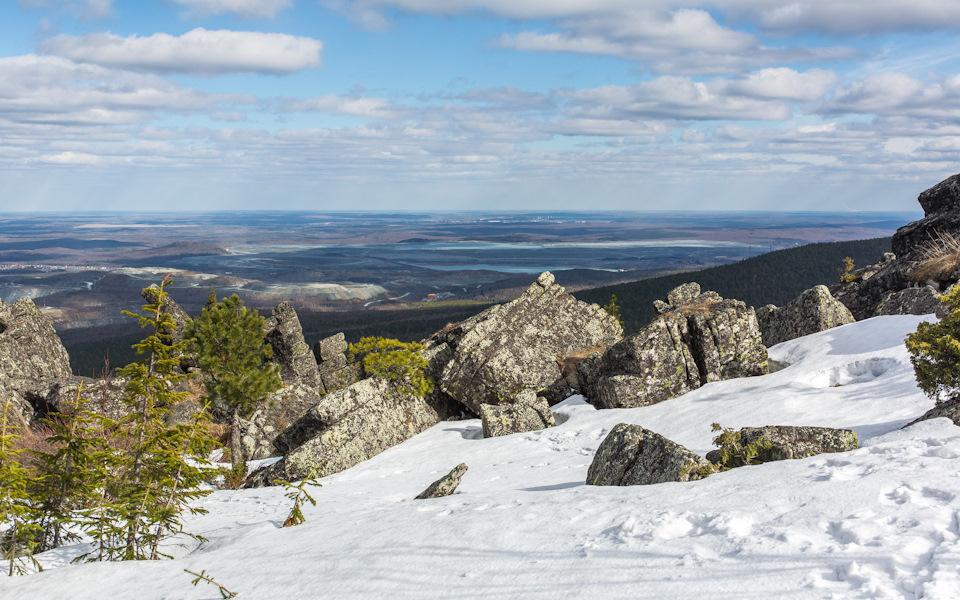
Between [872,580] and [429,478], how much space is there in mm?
13251

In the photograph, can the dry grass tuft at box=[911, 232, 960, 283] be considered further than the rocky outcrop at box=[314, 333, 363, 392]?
No

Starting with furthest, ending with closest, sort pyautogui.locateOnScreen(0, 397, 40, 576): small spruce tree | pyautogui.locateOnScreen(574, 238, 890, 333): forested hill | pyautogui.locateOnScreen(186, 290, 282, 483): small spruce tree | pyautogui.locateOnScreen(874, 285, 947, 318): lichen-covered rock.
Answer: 1. pyautogui.locateOnScreen(574, 238, 890, 333): forested hill
2. pyautogui.locateOnScreen(186, 290, 282, 483): small spruce tree
3. pyautogui.locateOnScreen(874, 285, 947, 318): lichen-covered rock
4. pyautogui.locateOnScreen(0, 397, 40, 576): small spruce tree

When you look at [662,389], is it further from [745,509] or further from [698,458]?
[745,509]

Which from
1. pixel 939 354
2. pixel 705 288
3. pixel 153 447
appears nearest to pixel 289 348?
pixel 153 447

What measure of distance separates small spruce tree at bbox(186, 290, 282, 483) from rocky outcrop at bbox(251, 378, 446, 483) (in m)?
4.74

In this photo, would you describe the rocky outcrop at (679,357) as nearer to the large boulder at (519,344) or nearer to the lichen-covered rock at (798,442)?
the large boulder at (519,344)

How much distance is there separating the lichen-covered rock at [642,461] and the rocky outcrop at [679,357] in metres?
8.37

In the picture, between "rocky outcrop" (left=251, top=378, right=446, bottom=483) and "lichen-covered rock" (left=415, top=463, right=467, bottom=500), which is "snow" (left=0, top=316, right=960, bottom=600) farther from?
"rocky outcrop" (left=251, top=378, right=446, bottom=483)

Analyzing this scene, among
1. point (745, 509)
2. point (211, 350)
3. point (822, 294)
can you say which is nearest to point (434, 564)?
point (745, 509)

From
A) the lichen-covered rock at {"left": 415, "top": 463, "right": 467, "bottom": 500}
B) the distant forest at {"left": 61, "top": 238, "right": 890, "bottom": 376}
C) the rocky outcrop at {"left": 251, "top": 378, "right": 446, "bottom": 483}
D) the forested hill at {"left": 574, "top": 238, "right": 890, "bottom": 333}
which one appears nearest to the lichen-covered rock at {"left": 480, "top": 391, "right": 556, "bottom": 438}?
the rocky outcrop at {"left": 251, "top": 378, "right": 446, "bottom": 483}

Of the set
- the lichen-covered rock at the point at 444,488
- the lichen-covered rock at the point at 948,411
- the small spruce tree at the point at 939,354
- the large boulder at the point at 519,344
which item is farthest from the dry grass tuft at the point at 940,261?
the lichen-covered rock at the point at 444,488

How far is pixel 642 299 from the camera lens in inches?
5876

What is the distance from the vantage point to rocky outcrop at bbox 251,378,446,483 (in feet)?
67.5

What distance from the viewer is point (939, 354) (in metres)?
13.0
